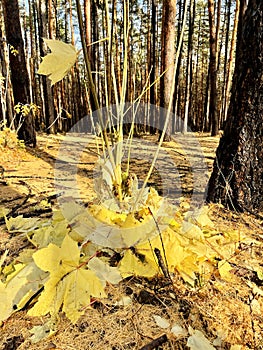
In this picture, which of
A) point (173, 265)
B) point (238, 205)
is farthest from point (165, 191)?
point (173, 265)

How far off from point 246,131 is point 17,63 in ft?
14.6

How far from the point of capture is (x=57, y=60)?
2.60 ft

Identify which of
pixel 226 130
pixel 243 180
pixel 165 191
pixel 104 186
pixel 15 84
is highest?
pixel 15 84

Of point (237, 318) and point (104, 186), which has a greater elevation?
point (104, 186)

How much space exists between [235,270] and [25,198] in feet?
5.27

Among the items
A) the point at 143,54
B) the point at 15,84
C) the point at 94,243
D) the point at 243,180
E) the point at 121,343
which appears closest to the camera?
the point at 121,343

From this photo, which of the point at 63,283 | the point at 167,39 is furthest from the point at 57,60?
the point at 167,39

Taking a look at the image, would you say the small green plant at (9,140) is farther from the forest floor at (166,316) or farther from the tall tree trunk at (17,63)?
the forest floor at (166,316)

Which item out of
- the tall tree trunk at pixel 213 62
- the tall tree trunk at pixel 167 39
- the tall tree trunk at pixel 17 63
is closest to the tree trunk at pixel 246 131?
the tall tree trunk at pixel 17 63

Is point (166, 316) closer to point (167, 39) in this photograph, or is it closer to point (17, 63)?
point (17, 63)

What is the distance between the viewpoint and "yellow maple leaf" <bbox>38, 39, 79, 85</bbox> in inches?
30.9

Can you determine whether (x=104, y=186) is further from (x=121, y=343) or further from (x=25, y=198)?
(x=25, y=198)

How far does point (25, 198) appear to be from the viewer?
6.94ft

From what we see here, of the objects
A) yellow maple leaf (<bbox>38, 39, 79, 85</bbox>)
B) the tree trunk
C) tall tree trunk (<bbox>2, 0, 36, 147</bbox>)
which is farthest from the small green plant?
yellow maple leaf (<bbox>38, 39, 79, 85</bbox>)
